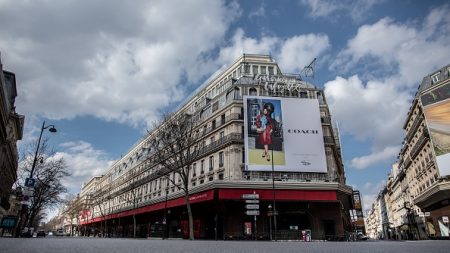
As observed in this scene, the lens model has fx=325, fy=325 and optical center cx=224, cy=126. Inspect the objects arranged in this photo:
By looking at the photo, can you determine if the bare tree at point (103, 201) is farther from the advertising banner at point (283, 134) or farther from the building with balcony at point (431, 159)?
the building with balcony at point (431, 159)

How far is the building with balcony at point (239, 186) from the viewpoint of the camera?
31438mm

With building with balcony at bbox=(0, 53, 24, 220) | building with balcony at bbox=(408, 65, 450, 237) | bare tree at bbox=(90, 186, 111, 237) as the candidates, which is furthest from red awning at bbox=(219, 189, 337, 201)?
bare tree at bbox=(90, 186, 111, 237)

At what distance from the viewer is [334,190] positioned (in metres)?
31.8

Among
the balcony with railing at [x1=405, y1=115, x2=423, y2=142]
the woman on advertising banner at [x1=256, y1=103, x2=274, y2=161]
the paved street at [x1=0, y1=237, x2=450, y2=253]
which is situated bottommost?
the paved street at [x1=0, y1=237, x2=450, y2=253]

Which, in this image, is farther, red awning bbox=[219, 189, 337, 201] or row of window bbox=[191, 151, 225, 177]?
row of window bbox=[191, 151, 225, 177]

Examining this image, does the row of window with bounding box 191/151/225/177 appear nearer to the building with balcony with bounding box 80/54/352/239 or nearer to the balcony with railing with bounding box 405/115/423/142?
the building with balcony with bounding box 80/54/352/239

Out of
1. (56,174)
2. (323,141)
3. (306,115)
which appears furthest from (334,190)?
(56,174)

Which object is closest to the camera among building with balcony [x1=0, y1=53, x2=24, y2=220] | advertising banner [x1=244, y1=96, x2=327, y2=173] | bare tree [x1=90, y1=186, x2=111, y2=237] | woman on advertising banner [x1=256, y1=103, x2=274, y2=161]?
building with balcony [x1=0, y1=53, x2=24, y2=220]

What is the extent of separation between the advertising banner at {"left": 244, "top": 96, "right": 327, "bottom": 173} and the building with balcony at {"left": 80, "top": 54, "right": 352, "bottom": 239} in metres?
1.00

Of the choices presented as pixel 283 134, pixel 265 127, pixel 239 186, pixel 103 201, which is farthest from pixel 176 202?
pixel 103 201

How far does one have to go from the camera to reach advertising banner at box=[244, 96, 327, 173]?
117 feet

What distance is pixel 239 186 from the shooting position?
3141 cm

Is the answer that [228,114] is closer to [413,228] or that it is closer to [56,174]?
[56,174]

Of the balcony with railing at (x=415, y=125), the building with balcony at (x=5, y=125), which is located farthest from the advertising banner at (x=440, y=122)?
the building with balcony at (x=5, y=125)
